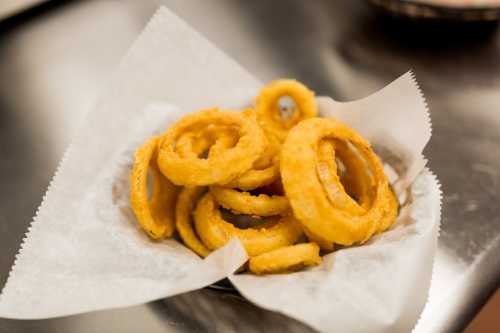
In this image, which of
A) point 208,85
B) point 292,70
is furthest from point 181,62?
point 292,70

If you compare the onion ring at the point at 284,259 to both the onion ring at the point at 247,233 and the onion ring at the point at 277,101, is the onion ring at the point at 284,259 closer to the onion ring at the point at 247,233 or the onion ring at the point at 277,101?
the onion ring at the point at 247,233

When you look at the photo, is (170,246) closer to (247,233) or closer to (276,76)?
(247,233)

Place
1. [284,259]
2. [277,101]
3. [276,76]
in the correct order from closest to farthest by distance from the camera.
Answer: [284,259] < [277,101] < [276,76]

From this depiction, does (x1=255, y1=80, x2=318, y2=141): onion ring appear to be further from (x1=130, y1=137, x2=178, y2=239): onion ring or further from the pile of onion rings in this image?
(x1=130, y1=137, x2=178, y2=239): onion ring

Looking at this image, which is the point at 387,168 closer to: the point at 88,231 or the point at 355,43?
the point at 88,231

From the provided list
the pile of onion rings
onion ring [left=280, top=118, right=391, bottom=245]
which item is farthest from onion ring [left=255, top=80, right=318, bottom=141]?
onion ring [left=280, top=118, right=391, bottom=245]

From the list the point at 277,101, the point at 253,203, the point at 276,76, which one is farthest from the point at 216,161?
the point at 276,76
